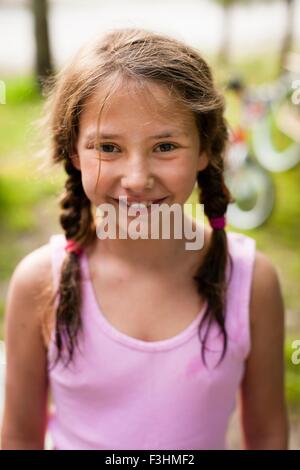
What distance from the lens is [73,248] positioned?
1.45 metres

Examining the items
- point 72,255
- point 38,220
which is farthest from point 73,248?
point 38,220

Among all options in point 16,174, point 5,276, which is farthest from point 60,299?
point 16,174

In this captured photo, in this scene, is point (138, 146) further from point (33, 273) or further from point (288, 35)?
point (288, 35)

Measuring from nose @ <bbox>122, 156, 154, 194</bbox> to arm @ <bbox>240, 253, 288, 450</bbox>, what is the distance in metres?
0.39

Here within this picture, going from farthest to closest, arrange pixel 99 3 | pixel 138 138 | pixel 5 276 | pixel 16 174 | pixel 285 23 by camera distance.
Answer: pixel 99 3 → pixel 285 23 → pixel 16 174 → pixel 5 276 → pixel 138 138

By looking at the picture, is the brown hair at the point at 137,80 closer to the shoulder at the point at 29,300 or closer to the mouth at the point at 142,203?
the shoulder at the point at 29,300

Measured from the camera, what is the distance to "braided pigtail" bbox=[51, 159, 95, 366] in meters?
1.41

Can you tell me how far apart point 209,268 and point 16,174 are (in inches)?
137

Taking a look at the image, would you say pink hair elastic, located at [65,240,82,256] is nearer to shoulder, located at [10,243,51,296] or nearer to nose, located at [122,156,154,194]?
shoulder, located at [10,243,51,296]

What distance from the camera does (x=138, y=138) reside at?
1.19m

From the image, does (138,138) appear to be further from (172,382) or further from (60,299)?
(172,382)

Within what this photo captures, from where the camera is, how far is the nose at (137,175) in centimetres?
119

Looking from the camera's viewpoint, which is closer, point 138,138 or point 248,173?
point 138,138

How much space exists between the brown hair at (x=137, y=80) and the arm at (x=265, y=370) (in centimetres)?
8
